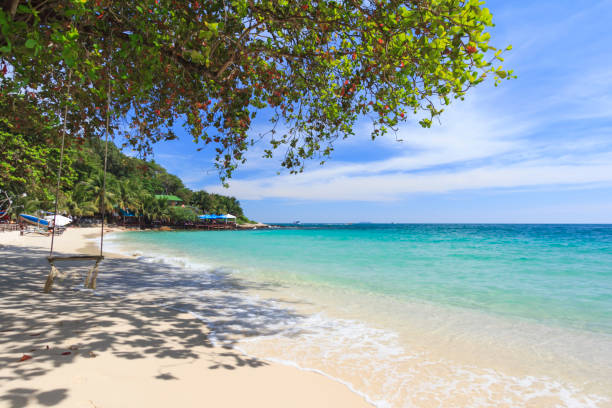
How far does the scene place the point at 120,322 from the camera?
14.2 ft

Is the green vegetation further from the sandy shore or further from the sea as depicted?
the sea

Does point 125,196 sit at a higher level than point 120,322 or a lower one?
higher

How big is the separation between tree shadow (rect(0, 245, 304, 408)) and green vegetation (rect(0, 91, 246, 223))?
1.66m

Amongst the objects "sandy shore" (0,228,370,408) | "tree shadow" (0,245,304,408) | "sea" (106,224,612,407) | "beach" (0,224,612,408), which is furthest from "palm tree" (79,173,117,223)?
"sandy shore" (0,228,370,408)

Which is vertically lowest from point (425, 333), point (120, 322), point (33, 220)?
point (425, 333)

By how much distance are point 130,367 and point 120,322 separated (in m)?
1.58

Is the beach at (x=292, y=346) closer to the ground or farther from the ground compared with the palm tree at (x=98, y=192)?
closer to the ground

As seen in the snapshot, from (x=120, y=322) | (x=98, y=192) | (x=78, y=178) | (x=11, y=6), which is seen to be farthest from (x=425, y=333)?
(x=78, y=178)

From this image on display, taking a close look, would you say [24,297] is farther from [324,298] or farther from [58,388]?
[324,298]

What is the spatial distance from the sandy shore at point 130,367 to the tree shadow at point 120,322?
0.01 metres

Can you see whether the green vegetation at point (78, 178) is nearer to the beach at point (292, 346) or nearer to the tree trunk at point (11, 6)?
the beach at point (292, 346)

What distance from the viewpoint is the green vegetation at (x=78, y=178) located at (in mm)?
7285

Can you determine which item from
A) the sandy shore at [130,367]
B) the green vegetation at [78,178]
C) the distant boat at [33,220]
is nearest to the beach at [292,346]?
the sandy shore at [130,367]

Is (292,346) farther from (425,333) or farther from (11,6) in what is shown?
(11,6)
